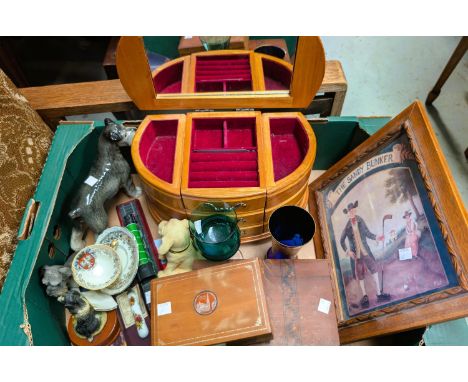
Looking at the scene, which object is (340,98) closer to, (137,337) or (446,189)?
(446,189)

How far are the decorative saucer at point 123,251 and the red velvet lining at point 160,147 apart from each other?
266 millimetres

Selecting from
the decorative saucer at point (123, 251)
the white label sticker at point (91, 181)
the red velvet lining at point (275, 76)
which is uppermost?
the red velvet lining at point (275, 76)

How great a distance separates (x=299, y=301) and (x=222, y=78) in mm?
896

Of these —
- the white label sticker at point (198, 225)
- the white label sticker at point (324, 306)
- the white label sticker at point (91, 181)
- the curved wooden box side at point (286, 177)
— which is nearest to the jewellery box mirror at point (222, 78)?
the curved wooden box side at point (286, 177)

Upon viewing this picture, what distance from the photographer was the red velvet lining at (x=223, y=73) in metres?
1.31

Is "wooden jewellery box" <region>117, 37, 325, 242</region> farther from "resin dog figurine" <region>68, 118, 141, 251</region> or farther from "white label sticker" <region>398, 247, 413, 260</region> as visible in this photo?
"white label sticker" <region>398, 247, 413, 260</region>

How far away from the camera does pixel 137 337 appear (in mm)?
1102

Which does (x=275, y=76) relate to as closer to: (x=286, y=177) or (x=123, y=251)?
(x=286, y=177)

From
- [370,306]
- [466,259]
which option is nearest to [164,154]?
[370,306]

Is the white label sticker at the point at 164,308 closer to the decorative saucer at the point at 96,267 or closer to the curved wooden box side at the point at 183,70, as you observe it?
the decorative saucer at the point at 96,267

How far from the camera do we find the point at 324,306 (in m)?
0.94

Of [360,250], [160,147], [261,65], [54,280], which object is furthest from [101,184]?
[360,250]

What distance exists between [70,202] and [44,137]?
0.26 metres

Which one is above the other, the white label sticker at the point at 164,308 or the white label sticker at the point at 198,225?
the white label sticker at the point at 198,225
